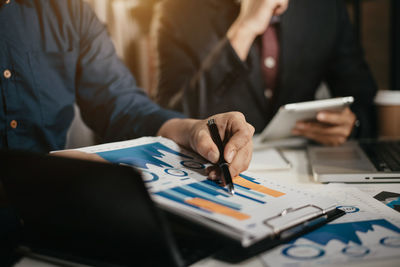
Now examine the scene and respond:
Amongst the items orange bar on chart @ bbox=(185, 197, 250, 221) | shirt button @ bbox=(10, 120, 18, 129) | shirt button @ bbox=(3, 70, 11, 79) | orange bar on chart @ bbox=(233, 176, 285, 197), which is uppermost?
shirt button @ bbox=(3, 70, 11, 79)

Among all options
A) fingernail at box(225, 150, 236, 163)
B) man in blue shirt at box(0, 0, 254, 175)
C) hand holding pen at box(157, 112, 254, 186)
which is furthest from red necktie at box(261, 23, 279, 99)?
fingernail at box(225, 150, 236, 163)

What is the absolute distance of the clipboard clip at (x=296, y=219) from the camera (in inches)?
12.2

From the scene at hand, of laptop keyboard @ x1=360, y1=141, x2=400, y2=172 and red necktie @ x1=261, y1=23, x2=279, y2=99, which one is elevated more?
red necktie @ x1=261, y1=23, x2=279, y2=99

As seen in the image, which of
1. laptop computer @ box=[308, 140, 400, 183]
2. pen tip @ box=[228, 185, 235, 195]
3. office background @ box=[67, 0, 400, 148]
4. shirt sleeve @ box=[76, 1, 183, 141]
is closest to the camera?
pen tip @ box=[228, 185, 235, 195]

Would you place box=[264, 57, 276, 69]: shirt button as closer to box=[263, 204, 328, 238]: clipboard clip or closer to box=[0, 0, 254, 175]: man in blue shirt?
box=[0, 0, 254, 175]: man in blue shirt

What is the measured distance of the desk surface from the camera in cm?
29

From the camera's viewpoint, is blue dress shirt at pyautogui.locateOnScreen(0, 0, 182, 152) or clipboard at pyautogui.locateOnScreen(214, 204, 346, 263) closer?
clipboard at pyautogui.locateOnScreen(214, 204, 346, 263)

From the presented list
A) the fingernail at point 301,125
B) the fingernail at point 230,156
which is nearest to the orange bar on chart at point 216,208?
the fingernail at point 230,156

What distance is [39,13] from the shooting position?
0.66 m

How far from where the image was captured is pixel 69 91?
72cm

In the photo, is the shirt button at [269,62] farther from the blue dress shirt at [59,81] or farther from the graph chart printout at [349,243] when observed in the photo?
the graph chart printout at [349,243]

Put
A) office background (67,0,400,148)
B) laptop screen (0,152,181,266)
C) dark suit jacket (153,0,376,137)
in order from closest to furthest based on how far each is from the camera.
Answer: laptop screen (0,152,181,266), dark suit jacket (153,0,376,137), office background (67,0,400,148)

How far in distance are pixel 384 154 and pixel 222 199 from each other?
1.55 ft

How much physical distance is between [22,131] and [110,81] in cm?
22
